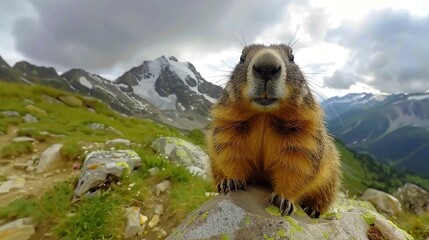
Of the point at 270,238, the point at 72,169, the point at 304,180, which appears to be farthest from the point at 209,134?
the point at 72,169

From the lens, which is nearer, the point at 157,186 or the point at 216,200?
the point at 216,200

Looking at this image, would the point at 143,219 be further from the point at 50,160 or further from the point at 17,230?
the point at 50,160

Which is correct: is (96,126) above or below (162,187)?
above

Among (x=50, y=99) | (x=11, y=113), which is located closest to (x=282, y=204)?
(x=11, y=113)

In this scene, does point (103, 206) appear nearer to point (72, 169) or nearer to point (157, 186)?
point (157, 186)

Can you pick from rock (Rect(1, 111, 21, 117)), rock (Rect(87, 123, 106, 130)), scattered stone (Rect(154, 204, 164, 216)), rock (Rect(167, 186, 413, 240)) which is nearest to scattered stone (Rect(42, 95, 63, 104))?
rock (Rect(1, 111, 21, 117))

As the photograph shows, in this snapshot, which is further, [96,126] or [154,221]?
[96,126]

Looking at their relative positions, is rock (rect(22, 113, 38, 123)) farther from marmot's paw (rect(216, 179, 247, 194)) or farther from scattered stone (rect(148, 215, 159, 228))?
marmot's paw (rect(216, 179, 247, 194))
